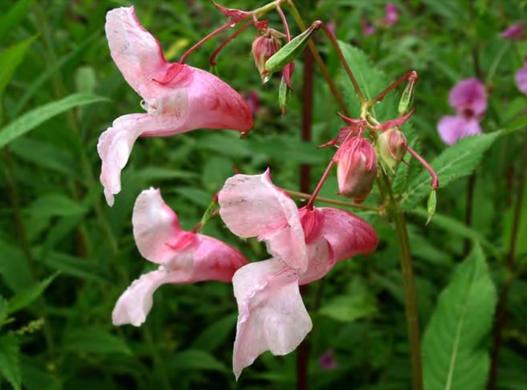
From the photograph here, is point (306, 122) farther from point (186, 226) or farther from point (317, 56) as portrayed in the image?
point (317, 56)

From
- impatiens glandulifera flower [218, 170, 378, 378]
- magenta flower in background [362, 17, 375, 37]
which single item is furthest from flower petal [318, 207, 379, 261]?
magenta flower in background [362, 17, 375, 37]

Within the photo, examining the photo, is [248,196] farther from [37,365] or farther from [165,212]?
[37,365]

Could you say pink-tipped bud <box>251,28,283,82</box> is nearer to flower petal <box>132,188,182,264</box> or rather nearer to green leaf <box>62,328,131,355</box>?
flower petal <box>132,188,182,264</box>

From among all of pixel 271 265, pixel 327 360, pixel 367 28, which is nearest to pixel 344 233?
pixel 271 265

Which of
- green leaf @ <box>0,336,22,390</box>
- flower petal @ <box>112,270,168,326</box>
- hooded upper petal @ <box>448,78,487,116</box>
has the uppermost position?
flower petal @ <box>112,270,168,326</box>

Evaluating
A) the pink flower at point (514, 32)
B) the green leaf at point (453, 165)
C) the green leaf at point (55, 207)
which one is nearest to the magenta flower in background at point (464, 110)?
the pink flower at point (514, 32)

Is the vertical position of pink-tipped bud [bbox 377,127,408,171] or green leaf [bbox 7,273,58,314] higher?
pink-tipped bud [bbox 377,127,408,171]
